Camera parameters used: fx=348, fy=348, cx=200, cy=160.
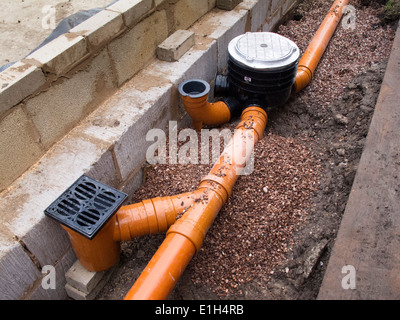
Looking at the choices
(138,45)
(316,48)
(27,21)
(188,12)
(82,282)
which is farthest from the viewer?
(27,21)

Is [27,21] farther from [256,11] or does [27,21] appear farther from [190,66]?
[256,11]

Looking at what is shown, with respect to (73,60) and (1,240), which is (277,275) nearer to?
(1,240)

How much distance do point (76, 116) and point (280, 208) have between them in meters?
1.92

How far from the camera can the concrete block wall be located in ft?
7.78

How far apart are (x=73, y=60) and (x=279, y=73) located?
1.98 m

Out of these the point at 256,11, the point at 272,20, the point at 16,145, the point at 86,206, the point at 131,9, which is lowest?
the point at 272,20

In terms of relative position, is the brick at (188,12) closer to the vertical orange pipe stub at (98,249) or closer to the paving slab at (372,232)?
the paving slab at (372,232)

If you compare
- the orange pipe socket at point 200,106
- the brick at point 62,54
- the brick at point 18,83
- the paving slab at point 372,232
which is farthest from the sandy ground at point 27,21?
the paving slab at point 372,232

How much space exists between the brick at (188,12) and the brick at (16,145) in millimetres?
2148

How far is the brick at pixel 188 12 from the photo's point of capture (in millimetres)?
3914

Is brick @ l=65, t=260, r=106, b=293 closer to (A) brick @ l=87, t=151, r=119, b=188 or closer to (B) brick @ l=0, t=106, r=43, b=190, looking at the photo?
(A) brick @ l=87, t=151, r=119, b=188

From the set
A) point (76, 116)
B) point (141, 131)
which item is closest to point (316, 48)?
point (141, 131)

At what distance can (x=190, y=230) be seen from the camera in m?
2.45
